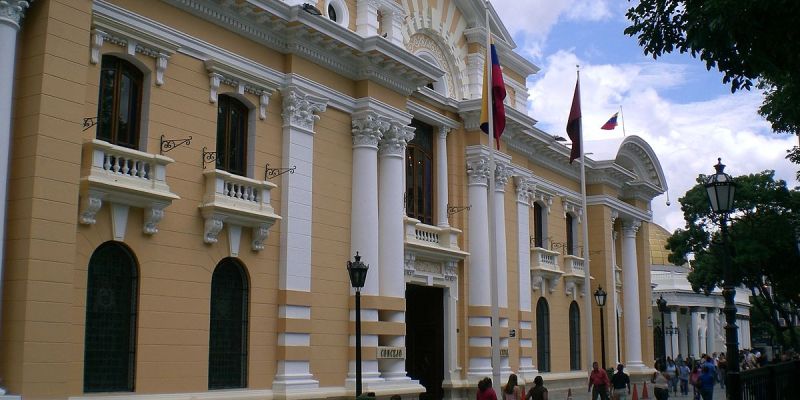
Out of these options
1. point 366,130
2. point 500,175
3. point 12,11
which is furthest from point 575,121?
point 12,11

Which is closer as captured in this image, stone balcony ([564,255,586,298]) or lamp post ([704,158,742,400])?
lamp post ([704,158,742,400])

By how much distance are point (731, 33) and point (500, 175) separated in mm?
16705

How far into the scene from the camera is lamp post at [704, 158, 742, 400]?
45.7 feet

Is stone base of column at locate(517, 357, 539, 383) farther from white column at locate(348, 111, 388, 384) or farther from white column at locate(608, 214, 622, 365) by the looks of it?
white column at locate(348, 111, 388, 384)

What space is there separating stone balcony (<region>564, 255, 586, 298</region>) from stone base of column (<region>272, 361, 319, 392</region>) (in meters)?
16.5

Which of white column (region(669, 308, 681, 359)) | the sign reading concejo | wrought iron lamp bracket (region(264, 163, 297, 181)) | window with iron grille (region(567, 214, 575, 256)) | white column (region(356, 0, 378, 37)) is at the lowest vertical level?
the sign reading concejo

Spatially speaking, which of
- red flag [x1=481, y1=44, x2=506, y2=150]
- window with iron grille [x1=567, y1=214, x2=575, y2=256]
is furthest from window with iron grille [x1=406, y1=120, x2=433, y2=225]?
window with iron grille [x1=567, y1=214, x2=575, y2=256]

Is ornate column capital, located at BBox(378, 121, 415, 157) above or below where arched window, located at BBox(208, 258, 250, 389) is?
above

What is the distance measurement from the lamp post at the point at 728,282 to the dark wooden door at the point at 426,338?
12.8m

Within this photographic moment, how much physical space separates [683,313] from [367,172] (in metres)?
61.0

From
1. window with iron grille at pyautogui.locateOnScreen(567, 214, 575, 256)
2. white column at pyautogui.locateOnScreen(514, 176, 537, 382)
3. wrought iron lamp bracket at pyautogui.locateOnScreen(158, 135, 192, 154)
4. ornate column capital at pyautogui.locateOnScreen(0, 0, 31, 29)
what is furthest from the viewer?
window with iron grille at pyautogui.locateOnScreen(567, 214, 575, 256)

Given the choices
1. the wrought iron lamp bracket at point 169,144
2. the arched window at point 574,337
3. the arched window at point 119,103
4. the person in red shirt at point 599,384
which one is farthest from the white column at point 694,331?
the arched window at point 119,103

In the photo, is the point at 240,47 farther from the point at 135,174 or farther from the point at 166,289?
the point at 166,289

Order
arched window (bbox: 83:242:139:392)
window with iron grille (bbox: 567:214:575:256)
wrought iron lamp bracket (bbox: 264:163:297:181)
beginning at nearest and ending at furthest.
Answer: arched window (bbox: 83:242:139:392) → wrought iron lamp bracket (bbox: 264:163:297:181) → window with iron grille (bbox: 567:214:575:256)
